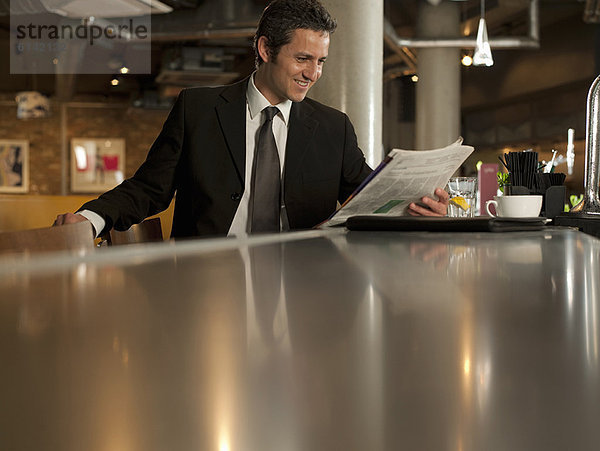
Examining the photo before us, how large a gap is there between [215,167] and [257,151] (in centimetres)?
15

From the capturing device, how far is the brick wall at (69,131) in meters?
12.7

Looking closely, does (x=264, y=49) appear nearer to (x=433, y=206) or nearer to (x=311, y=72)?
(x=311, y=72)

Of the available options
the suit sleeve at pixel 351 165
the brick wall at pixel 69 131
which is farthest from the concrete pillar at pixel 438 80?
the brick wall at pixel 69 131

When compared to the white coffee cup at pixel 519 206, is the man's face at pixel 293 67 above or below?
above

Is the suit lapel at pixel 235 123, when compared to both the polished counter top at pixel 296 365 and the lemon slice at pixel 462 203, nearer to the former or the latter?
the lemon slice at pixel 462 203

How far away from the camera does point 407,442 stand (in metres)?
0.16

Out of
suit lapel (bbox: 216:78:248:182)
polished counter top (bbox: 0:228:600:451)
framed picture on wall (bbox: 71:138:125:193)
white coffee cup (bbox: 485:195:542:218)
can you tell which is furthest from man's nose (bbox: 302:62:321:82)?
framed picture on wall (bbox: 71:138:125:193)

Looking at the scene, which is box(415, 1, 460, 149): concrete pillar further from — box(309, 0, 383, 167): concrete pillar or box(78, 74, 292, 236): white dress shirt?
box(78, 74, 292, 236): white dress shirt

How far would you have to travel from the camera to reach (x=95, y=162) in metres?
12.9

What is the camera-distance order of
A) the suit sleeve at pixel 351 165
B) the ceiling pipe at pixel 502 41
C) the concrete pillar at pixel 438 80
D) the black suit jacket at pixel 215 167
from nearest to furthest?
the black suit jacket at pixel 215 167 → the suit sleeve at pixel 351 165 → the ceiling pipe at pixel 502 41 → the concrete pillar at pixel 438 80

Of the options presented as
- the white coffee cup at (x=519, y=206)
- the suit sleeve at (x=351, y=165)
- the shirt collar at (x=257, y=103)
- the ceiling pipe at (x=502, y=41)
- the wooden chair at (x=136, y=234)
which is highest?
the ceiling pipe at (x=502, y=41)

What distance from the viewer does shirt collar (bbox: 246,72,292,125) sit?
2.22 m

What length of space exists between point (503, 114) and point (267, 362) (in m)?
10.2

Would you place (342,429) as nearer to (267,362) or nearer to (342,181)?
(267,362)
